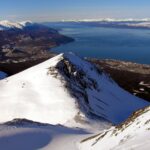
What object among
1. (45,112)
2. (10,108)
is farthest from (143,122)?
(10,108)

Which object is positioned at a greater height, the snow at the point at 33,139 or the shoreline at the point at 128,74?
the snow at the point at 33,139

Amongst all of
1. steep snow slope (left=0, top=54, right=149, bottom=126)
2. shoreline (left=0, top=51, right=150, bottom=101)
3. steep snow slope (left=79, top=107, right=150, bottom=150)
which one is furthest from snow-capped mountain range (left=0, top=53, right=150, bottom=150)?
shoreline (left=0, top=51, right=150, bottom=101)

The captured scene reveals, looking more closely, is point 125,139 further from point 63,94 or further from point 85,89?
point 85,89

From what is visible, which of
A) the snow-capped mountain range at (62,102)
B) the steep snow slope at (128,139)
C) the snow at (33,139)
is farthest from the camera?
the snow-capped mountain range at (62,102)

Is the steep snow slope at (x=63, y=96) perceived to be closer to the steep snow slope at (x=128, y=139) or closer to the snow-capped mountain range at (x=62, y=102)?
the snow-capped mountain range at (x=62, y=102)

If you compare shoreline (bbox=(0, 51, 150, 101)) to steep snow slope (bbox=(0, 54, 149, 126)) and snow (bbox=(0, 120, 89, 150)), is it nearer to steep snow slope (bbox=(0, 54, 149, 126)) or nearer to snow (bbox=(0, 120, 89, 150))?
steep snow slope (bbox=(0, 54, 149, 126))

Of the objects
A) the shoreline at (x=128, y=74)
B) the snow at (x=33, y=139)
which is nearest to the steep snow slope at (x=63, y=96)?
the snow at (x=33, y=139)
